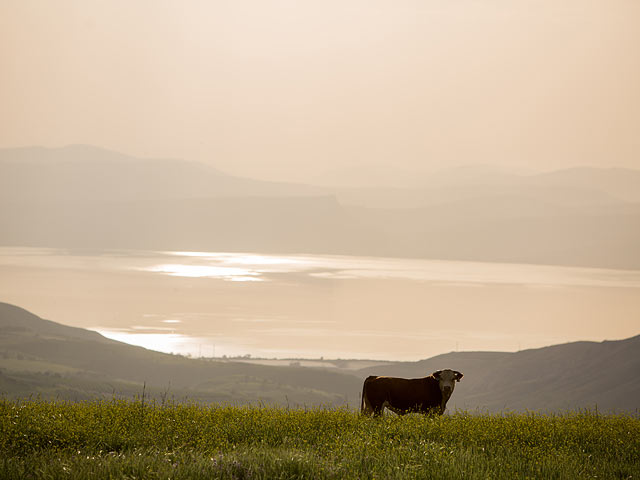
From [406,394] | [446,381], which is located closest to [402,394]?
[406,394]

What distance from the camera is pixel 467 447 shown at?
53.4 feet

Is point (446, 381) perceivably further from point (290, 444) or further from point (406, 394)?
point (290, 444)

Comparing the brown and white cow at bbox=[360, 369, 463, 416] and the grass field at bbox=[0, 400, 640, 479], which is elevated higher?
the brown and white cow at bbox=[360, 369, 463, 416]

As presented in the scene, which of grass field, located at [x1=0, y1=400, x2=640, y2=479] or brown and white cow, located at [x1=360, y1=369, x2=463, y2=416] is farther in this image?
brown and white cow, located at [x1=360, y1=369, x2=463, y2=416]

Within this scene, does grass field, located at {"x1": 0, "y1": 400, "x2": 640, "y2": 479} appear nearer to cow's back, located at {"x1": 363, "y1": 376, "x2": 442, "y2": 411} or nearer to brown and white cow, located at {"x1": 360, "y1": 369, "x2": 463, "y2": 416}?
brown and white cow, located at {"x1": 360, "y1": 369, "x2": 463, "y2": 416}

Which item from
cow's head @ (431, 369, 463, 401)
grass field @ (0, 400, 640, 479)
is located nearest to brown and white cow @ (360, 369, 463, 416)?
cow's head @ (431, 369, 463, 401)

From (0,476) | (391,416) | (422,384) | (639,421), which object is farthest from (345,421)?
(639,421)

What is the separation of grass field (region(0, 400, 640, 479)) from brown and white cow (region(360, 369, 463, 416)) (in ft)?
1.96

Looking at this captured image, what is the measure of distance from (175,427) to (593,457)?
31.9 feet

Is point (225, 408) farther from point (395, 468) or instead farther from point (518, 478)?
point (518, 478)

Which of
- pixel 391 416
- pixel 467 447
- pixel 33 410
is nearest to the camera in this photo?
pixel 467 447

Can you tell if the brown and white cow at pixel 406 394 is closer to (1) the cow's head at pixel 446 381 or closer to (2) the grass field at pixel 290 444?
(1) the cow's head at pixel 446 381

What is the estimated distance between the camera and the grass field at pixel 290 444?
13.0 m

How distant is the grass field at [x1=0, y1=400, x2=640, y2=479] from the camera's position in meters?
13.0
